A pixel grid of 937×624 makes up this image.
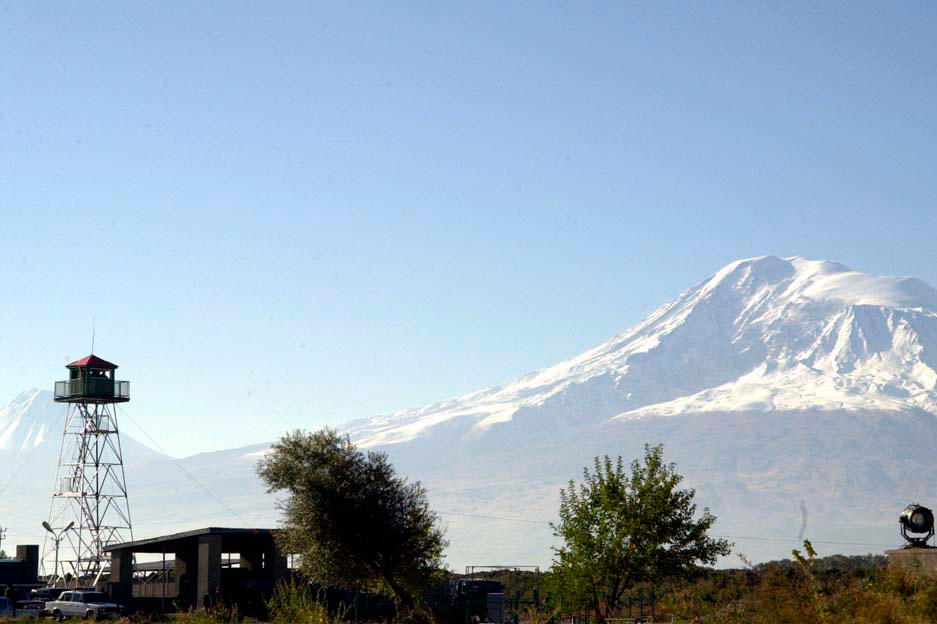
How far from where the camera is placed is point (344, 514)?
168 ft

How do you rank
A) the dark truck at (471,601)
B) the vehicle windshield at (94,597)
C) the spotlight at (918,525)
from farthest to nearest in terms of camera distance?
the vehicle windshield at (94,597) < the dark truck at (471,601) < the spotlight at (918,525)

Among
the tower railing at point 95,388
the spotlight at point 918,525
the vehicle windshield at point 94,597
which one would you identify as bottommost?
the vehicle windshield at point 94,597

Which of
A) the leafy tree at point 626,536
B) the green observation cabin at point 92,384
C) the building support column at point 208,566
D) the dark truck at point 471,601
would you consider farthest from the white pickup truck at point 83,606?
the green observation cabin at point 92,384

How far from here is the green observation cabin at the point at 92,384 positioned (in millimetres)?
84625

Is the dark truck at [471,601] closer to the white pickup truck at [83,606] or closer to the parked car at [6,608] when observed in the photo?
the white pickup truck at [83,606]

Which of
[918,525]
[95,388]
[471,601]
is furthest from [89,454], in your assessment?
[918,525]

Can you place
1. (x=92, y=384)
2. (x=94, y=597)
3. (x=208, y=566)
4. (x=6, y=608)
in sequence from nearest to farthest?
(x=6, y=608) < (x=94, y=597) < (x=208, y=566) < (x=92, y=384)

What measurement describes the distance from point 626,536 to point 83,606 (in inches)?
988

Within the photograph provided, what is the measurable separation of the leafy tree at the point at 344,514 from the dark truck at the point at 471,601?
2.29 metres

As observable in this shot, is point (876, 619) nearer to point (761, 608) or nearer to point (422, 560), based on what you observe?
point (761, 608)

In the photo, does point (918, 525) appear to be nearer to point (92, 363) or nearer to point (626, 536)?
point (626, 536)

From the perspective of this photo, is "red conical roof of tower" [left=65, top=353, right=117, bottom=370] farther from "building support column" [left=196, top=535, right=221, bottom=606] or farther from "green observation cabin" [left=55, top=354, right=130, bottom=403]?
"building support column" [left=196, top=535, right=221, bottom=606]

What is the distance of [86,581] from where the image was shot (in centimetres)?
7825

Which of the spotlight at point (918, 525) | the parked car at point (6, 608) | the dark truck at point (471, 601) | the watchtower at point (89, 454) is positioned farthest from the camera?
the watchtower at point (89, 454)
